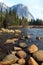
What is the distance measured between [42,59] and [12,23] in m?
103

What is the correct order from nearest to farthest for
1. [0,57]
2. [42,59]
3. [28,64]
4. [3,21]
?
[28,64] → [42,59] → [0,57] → [3,21]

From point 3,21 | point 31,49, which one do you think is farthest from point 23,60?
point 3,21

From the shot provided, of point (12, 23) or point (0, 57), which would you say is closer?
point (0, 57)

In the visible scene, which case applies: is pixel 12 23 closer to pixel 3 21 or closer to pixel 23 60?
pixel 3 21

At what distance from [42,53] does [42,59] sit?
139 cm

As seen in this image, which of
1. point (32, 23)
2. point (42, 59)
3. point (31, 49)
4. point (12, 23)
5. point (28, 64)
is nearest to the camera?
point (28, 64)

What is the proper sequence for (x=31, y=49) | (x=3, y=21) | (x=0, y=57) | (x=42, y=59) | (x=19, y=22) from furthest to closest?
(x=19, y=22)
(x=3, y=21)
(x=31, y=49)
(x=0, y=57)
(x=42, y=59)

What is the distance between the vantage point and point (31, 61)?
62.5ft

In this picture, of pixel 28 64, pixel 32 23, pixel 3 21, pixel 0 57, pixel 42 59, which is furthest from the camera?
pixel 32 23

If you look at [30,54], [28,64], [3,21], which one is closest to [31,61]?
[28,64]

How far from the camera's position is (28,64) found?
19031 mm

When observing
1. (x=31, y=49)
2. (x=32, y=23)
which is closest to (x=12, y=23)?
(x=32, y=23)

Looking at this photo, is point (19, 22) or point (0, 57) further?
point (19, 22)

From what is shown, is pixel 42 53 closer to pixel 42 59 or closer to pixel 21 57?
pixel 42 59
